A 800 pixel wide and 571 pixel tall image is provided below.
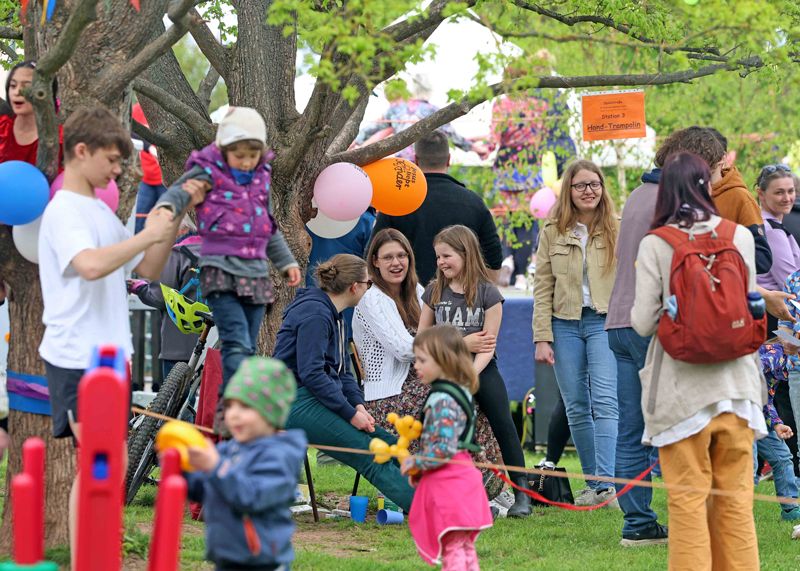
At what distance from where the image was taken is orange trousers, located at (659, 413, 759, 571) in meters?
4.90

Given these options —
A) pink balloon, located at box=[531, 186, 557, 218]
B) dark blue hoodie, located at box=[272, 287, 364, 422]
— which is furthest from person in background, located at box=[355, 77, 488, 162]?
dark blue hoodie, located at box=[272, 287, 364, 422]

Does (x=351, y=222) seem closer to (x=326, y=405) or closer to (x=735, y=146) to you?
(x=326, y=405)

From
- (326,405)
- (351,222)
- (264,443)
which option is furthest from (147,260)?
(351,222)

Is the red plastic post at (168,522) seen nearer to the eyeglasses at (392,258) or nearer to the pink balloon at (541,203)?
the eyeglasses at (392,258)

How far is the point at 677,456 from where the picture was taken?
4.93 m

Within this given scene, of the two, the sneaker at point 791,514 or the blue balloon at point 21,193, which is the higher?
the blue balloon at point 21,193

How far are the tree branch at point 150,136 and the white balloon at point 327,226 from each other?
1.03m

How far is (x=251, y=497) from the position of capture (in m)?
3.65

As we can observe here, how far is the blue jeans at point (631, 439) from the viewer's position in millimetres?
6129

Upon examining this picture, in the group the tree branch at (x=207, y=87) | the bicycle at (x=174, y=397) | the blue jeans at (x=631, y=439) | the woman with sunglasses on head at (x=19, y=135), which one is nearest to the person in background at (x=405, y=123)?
the tree branch at (x=207, y=87)

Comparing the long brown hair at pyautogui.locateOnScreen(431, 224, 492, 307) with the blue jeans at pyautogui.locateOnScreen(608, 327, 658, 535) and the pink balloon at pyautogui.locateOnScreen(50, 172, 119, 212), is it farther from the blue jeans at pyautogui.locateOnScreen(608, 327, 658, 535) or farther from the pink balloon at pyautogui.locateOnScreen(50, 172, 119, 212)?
the pink balloon at pyautogui.locateOnScreen(50, 172, 119, 212)

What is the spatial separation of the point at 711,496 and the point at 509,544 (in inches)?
60.7

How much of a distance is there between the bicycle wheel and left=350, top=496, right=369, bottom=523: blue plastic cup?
125 centimetres

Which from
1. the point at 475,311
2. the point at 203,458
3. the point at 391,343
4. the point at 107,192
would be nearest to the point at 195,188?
the point at 107,192
